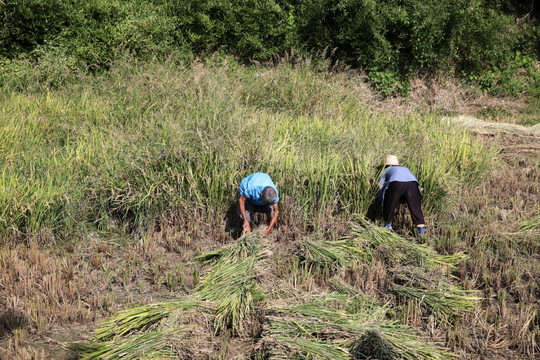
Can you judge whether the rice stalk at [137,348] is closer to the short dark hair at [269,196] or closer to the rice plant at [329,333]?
the rice plant at [329,333]

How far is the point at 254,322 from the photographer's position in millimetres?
4023

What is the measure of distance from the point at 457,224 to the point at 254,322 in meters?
2.78

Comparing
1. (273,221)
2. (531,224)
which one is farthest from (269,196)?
(531,224)

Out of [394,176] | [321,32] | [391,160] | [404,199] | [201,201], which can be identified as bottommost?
[201,201]

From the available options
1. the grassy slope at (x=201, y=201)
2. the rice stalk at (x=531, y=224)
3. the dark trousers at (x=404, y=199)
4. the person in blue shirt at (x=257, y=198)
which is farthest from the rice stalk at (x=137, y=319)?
the rice stalk at (x=531, y=224)

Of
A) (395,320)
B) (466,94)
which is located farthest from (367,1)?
(395,320)

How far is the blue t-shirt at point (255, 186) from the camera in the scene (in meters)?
5.34

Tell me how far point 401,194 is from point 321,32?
7.60 m

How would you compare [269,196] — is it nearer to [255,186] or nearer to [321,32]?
[255,186]

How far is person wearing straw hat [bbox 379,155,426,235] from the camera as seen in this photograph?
5535mm

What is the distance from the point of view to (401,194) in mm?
5543

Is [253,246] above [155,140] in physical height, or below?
below

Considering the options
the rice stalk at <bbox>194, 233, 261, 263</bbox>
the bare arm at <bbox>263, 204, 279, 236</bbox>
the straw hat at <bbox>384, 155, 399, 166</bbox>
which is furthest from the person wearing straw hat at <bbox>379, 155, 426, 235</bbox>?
the rice stalk at <bbox>194, 233, 261, 263</bbox>

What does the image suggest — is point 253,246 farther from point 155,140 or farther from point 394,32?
point 394,32
